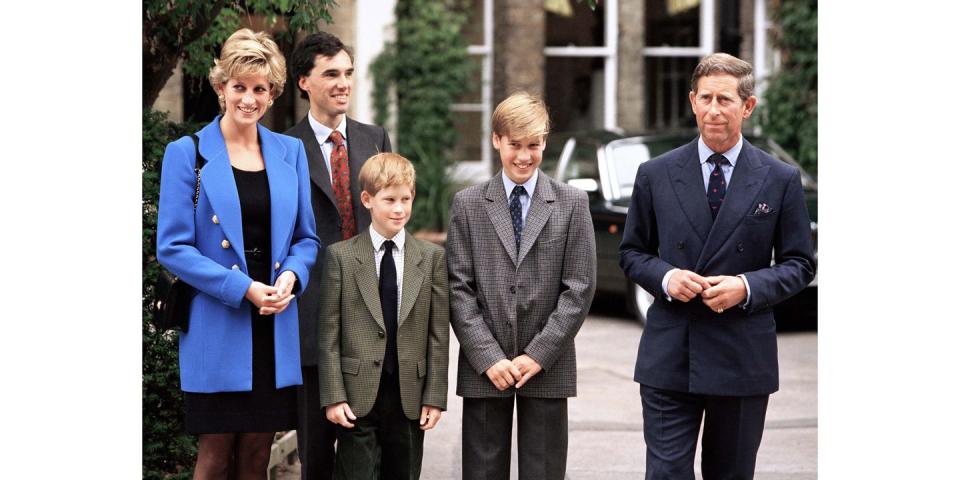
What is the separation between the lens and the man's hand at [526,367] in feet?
14.2

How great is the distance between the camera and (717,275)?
417 cm

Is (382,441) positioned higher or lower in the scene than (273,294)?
lower

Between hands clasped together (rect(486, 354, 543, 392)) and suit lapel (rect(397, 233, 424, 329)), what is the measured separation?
1.08ft

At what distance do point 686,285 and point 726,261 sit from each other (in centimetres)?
17

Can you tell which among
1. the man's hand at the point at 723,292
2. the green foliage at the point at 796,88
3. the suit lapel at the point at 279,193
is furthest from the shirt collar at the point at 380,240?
the green foliage at the point at 796,88

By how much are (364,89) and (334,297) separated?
36.9ft

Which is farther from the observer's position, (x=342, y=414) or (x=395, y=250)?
(x=395, y=250)

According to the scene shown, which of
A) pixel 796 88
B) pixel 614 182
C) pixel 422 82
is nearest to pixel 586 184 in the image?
pixel 614 182

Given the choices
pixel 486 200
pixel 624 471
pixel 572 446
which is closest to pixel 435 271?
pixel 486 200

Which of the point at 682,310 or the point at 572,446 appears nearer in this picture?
the point at 682,310

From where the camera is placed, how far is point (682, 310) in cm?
426

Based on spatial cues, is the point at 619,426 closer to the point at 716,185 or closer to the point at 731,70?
the point at 716,185
